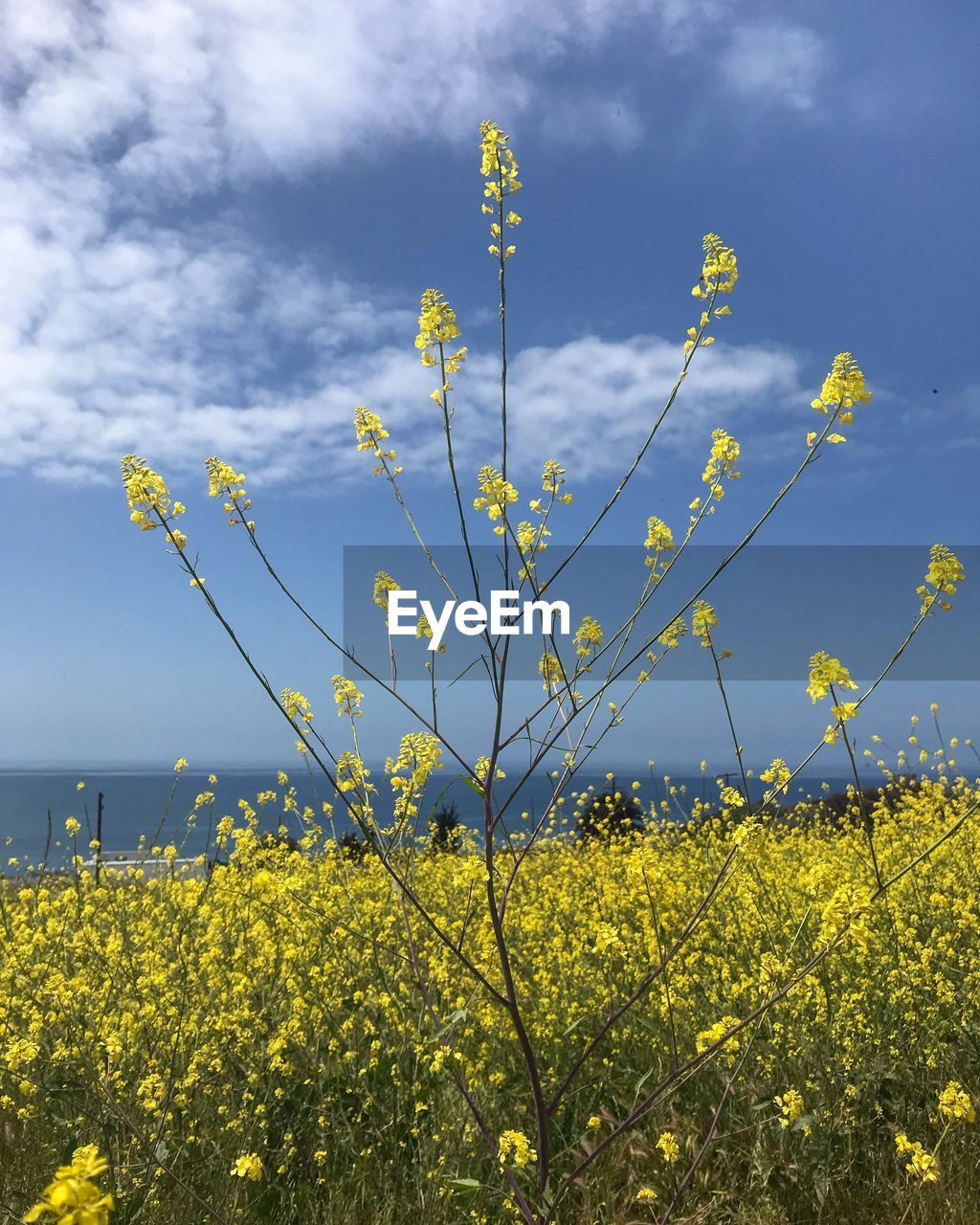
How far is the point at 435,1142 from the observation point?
3170 mm

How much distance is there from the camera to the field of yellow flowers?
2.94 meters

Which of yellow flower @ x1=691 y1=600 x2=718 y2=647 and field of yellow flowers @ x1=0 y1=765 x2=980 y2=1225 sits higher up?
yellow flower @ x1=691 y1=600 x2=718 y2=647

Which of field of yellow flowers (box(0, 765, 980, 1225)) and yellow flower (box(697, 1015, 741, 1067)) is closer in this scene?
yellow flower (box(697, 1015, 741, 1067))

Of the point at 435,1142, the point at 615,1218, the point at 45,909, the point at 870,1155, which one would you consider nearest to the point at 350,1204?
the point at 435,1142

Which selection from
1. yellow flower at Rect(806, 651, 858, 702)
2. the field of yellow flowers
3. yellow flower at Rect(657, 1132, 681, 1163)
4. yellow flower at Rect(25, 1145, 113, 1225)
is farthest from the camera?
the field of yellow flowers

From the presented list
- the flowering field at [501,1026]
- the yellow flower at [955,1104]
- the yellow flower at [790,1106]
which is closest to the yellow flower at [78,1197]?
the flowering field at [501,1026]

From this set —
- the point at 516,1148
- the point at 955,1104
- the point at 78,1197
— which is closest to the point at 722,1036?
the point at 516,1148

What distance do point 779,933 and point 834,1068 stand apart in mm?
877

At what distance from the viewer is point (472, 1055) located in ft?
12.5

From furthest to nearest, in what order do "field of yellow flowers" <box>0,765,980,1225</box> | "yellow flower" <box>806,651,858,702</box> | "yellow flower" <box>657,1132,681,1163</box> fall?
"field of yellow flowers" <box>0,765,980,1225</box> → "yellow flower" <box>657,1132,681,1163</box> → "yellow flower" <box>806,651,858,702</box>

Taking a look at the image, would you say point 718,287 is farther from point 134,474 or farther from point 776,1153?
point 776,1153

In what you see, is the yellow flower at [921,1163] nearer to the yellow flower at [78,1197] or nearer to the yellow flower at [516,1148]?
the yellow flower at [516,1148]

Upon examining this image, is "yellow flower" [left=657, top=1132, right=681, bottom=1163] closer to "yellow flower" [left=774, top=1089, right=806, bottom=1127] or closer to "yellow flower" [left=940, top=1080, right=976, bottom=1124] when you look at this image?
"yellow flower" [left=774, top=1089, right=806, bottom=1127]

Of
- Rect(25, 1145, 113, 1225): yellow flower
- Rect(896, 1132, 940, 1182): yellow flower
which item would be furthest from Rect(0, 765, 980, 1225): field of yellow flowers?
Rect(25, 1145, 113, 1225): yellow flower
